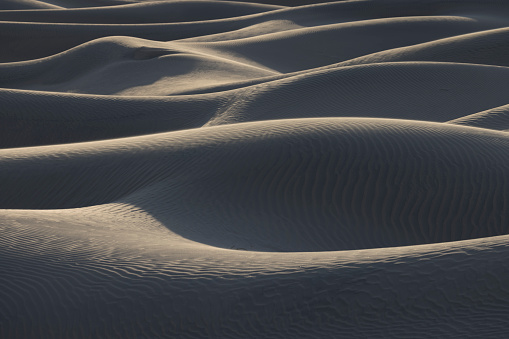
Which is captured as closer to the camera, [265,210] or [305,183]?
[265,210]

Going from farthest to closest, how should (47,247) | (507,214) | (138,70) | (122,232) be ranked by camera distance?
(138,70), (507,214), (122,232), (47,247)

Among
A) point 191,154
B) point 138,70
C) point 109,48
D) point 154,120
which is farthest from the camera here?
point 109,48

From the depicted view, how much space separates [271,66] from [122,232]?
708 cm

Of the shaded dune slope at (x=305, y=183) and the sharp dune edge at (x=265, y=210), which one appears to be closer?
the sharp dune edge at (x=265, y=210)

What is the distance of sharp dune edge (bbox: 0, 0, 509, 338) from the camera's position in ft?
6.19

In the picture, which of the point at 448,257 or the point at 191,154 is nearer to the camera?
the point at 448,257

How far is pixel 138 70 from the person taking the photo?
27.9 feet

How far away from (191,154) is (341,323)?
188cm

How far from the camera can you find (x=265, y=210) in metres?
3.15

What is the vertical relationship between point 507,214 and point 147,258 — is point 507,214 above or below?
below

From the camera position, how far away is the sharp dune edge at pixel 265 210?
189 cm

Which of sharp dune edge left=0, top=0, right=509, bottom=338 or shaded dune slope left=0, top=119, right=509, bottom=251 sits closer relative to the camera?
sharp dune edge left=0, top=0, right=509, bottom=338

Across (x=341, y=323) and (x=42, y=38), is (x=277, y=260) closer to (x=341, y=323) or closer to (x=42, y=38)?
(x=341, y=323)

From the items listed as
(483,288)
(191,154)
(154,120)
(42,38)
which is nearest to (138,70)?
(154,120)
